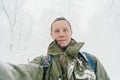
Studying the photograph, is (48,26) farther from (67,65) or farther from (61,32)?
(67,65)

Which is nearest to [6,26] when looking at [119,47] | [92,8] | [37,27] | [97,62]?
[37,27]

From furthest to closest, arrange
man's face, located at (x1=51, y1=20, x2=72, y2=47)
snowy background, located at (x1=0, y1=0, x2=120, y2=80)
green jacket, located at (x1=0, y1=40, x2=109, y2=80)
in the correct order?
1. snowy background, located at (x1=0, y1=0, x2=120, y2=80)
2. man's face, located at (x1=51, y1=20, x2=72, y2=47)
3. green jacket, located at (x1=0, y1=40, x2=109, y2=80)

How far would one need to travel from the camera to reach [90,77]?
2.42 meters

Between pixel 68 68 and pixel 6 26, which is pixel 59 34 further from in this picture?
pixel 6 26

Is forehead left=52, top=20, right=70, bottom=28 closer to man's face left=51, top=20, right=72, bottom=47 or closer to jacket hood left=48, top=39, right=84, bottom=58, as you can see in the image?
man's face left=51, top=20, right=72, bottom=47

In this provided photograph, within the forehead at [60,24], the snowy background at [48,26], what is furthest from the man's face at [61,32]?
the snowy background at [48,26]

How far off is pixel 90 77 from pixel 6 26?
1218 inches

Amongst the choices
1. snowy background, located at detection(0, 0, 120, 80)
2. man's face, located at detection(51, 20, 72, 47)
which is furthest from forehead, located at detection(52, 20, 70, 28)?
snowy background, located at detection(0, 0, 120, 80)

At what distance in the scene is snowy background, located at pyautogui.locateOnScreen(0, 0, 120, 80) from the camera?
2736cm

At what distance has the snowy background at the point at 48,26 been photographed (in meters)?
27.4

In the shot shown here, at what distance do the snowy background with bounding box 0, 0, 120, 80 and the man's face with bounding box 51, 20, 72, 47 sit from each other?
70.2 feet

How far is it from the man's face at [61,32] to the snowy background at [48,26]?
70.2 feet

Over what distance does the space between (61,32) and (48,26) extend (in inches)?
1231

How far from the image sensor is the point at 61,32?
8.29ft
